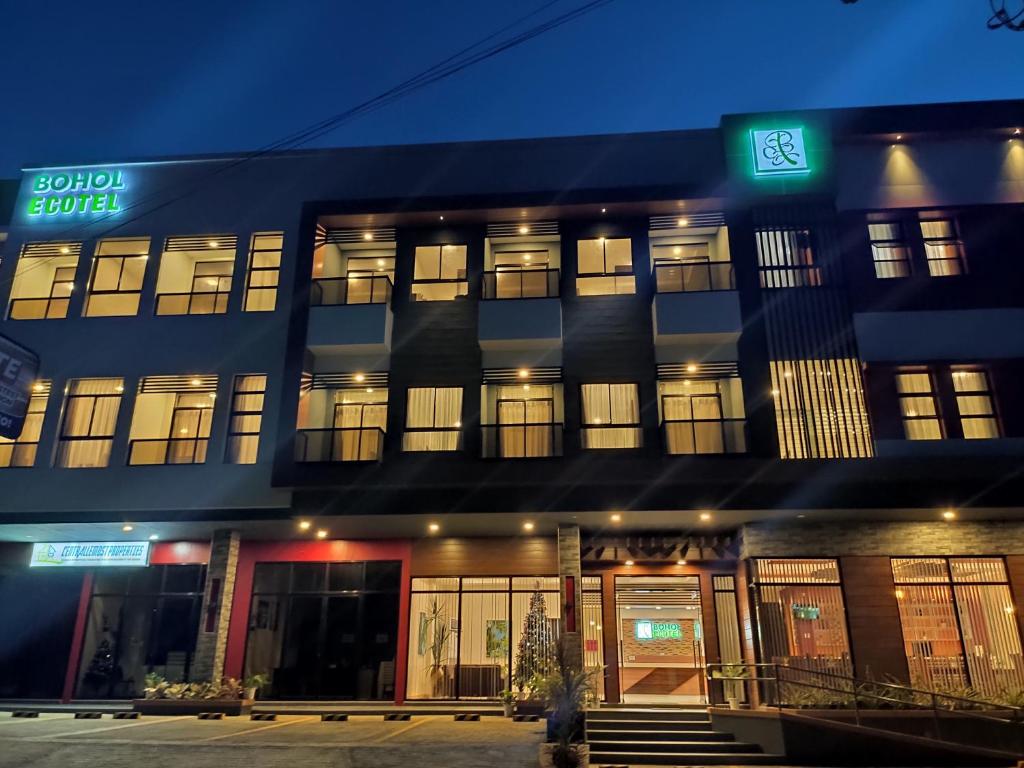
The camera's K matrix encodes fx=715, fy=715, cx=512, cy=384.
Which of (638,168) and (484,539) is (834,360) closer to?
(638,168)

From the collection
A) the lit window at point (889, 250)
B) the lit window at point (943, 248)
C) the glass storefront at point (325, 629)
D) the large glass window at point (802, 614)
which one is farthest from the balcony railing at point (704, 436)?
the glass storefront at point (325, 629)

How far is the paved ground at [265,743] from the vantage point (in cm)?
1075

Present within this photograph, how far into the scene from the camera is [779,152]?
66.1ft

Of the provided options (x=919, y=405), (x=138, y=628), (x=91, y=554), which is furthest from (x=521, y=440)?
(x=91, y=554)

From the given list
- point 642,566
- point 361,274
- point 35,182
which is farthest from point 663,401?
point 35,182

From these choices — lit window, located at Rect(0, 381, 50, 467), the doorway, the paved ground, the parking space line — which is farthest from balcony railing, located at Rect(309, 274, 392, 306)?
the paved ground

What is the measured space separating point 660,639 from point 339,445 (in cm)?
978

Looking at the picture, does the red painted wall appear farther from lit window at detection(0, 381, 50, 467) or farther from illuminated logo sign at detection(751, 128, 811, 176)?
illuminated logo sign at detection(751, 128, 811, 176)

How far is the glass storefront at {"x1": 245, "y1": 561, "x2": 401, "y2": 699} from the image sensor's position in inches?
747

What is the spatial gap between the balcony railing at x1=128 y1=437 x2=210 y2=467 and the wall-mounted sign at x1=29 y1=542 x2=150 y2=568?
265 cm

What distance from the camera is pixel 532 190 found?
20.5m

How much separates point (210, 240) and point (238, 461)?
6903 mm

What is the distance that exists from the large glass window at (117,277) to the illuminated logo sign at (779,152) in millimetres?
18100

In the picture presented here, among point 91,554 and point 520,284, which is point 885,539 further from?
point 91,554
